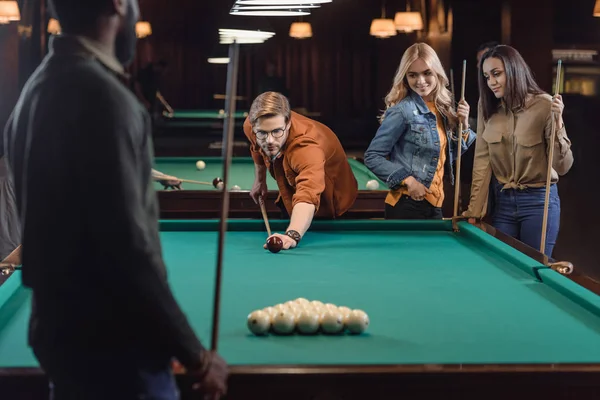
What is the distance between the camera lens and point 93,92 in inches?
57.2

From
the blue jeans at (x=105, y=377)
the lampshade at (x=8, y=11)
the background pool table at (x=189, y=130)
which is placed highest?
the lampshade at (x=8, y=11)

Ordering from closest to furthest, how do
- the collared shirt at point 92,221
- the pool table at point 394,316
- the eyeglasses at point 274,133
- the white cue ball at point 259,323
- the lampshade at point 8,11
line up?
the collared shirt at point 92,221
the pool table at point 394,316
the white cue ball at point 259,323
the eyeglasses at point 274,133
the lampshade at point 8,11

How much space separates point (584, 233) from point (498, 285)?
390 centimetres

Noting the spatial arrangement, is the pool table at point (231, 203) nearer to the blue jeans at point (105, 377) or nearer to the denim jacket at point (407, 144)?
the denim jacket at point (407, 144)

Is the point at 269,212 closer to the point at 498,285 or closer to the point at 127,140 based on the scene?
the point at 498,285

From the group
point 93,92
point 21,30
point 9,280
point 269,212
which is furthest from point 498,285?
point 21,30

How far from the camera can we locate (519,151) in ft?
13.1

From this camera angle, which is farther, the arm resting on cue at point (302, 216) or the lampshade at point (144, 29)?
the lampshade at point (144, 29)

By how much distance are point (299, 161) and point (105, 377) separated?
2.21 meters

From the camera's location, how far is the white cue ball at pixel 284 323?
2.17m

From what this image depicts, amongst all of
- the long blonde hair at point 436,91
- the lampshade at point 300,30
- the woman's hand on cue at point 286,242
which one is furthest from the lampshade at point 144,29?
the woman's hand on cue at point 286,242

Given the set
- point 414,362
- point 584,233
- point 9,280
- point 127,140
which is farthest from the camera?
point 584,233

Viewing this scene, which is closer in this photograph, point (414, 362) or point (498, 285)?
point (414, 362)

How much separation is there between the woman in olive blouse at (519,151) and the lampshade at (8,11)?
4.22 meters
